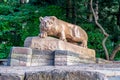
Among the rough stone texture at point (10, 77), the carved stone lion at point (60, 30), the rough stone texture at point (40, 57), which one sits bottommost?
the rough stone texture at point (40, 57)

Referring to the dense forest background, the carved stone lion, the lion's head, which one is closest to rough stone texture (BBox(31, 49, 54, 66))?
the carved stone lion

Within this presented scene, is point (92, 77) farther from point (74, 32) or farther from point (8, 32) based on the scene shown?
point (8, 32)

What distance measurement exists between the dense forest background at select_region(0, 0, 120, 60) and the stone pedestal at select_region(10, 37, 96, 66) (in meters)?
8.06

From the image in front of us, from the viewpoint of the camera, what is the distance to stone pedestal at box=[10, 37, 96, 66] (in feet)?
30.0

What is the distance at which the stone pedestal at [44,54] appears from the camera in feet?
30.0

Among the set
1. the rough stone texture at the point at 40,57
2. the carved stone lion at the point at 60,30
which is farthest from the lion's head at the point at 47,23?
the rough stone texture at the point at 40,57

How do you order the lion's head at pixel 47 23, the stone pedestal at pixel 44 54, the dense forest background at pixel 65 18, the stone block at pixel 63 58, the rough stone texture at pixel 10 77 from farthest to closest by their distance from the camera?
1. the dense forest background at pixel 65 18
2. the lion's head at pixel 47 23
3. the stone pedestal at pixel 44 54
4. the stone block at pixel 63 58
5. the rough stone texture at pixel 10 77

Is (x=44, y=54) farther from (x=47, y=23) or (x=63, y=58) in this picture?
(x=47, y=23)

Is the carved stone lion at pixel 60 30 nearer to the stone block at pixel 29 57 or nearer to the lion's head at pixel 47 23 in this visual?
the lion's head at pixel 47 23

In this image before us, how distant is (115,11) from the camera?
1933 centimetres

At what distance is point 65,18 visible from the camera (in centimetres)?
1948

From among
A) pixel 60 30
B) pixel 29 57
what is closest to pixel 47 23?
pixel 60 30

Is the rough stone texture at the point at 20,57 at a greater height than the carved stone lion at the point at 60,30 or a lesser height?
lesser

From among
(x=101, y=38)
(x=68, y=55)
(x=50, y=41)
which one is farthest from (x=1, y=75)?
(x=101, y=38)
